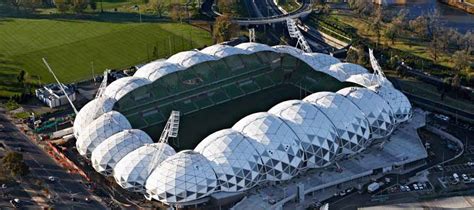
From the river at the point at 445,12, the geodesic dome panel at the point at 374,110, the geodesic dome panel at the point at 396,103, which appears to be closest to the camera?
the geodesic dome panel at the point at 374,110

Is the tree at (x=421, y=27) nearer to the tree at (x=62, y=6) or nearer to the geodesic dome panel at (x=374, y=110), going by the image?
the geodesic dome panel at (x=374, y=110)

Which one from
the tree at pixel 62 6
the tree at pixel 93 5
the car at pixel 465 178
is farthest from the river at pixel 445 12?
the tree at pixel 62 6

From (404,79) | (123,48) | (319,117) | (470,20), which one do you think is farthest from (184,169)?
(470,20)

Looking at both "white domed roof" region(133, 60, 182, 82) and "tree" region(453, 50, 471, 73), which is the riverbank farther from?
"white domed roof" region(133, 60, 182, 82)

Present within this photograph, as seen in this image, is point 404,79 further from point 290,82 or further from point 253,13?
point 253,13

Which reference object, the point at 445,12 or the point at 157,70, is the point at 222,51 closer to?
the point at 157,70

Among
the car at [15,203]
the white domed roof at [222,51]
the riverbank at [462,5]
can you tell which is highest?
the riverbank at [462,5]
